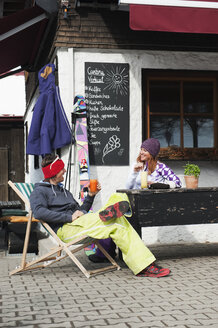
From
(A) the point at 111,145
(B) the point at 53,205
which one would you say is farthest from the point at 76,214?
(A) the point at 111,145

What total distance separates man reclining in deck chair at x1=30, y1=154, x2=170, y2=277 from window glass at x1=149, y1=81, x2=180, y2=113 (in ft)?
8.62

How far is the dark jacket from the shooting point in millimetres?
5551

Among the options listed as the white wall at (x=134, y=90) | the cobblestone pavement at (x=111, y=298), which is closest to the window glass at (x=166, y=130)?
the white wall at (x=134, y=90)

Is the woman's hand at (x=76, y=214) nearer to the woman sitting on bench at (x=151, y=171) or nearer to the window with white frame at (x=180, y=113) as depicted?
the woman sitting on bench at (x=151, y=171)

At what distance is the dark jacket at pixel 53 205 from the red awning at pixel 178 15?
246cm

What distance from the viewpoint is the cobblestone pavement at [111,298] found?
149 inches

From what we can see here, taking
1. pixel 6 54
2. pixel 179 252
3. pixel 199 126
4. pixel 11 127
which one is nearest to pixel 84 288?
pixel 179 252

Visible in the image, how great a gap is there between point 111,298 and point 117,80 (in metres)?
4.10

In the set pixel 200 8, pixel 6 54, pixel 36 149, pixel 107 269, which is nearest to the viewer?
pixel 107 269

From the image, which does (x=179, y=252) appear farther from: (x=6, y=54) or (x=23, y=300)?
(x=6, y=54)

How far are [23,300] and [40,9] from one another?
4.95m

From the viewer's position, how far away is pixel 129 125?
782 centimetres

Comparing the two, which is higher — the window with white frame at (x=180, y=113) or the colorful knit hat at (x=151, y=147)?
the window with white frame at (x=180, y=113)

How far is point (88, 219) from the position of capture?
5500 millimetres
